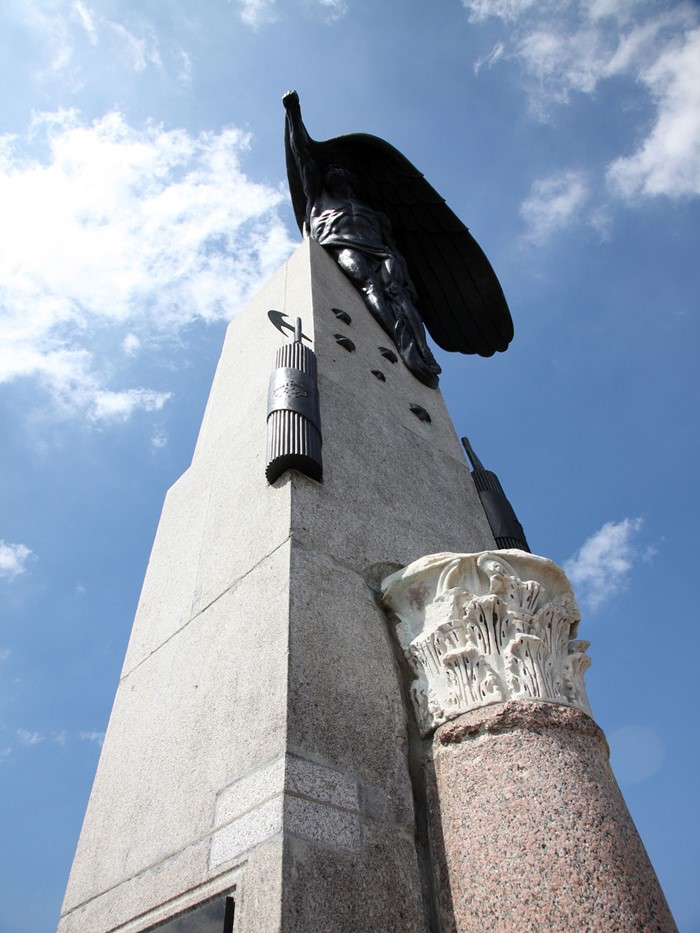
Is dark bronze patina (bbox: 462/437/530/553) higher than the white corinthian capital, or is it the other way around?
dark bronze patina (bbox: 462/437/530/553)

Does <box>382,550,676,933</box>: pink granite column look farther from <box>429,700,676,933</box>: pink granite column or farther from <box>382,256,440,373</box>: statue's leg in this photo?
<box>382,256,440,373</box>: statue's leg

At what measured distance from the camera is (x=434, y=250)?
897 cm

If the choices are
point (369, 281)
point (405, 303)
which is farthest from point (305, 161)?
point (405, 303)

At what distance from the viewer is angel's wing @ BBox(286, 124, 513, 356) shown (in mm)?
8891

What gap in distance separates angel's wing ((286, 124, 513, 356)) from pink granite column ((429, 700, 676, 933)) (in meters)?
6.71

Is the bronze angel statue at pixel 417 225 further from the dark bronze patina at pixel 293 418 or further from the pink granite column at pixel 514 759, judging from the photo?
the pink granite column at pixel 514 759

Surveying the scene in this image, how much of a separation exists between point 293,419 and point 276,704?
1673 millimetres

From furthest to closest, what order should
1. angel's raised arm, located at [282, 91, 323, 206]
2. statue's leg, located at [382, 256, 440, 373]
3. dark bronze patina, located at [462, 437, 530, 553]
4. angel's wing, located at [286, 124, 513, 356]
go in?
angel's wing, located at [286, 124, 513, 356] < angel's raised arm, located at [282, 91, 323, 206] < statue's leg, located at [382, 256, 440, 373] < dark bronze patina, located at [462, 437, 530, 553]

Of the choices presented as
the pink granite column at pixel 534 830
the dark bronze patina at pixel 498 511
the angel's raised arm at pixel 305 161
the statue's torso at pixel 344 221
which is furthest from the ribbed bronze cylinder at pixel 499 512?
the angel's raised arm at pixel 305 161

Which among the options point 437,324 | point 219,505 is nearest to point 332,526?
point 219,505

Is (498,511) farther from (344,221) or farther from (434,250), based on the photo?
(434,250)

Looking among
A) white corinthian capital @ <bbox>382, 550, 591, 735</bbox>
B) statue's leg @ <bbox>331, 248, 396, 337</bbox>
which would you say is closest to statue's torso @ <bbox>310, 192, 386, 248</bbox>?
statue's leg @ <bbox>331, 248, 396, 337</bbox>

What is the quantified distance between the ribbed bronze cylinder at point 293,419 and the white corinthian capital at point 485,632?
0.78 meters

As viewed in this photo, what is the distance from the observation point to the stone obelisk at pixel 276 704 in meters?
2.32
